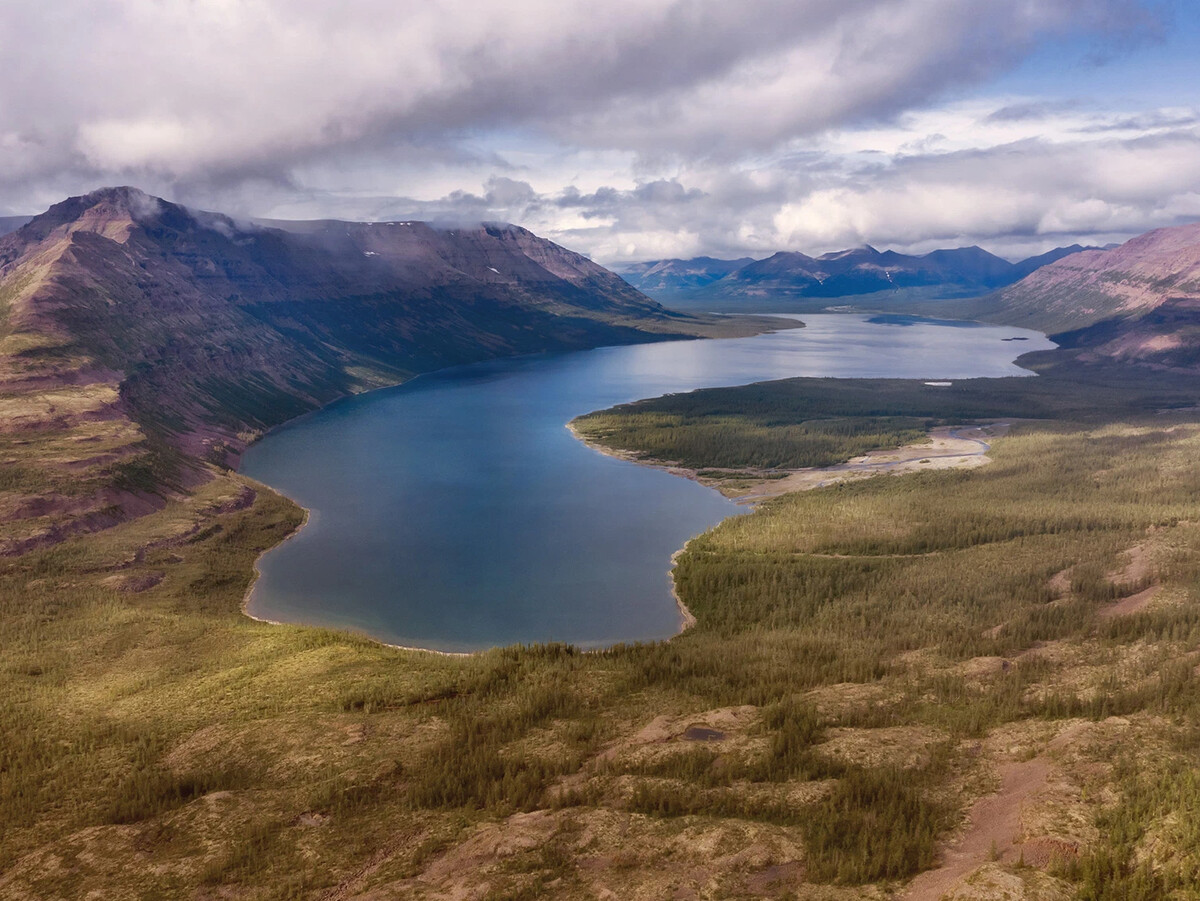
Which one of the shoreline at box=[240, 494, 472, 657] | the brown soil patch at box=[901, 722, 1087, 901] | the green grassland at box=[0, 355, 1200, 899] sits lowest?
the shoreline at box=[240, 494, 472, 657]

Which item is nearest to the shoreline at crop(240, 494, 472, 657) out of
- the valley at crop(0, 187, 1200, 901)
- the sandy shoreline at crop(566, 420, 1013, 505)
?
the valley at crop(0, 187, 1200, 901)

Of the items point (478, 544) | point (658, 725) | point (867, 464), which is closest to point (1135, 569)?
point (658, 725)

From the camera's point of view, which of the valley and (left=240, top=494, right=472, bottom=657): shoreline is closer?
the valley

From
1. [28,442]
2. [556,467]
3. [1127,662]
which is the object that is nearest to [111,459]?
[28,442]

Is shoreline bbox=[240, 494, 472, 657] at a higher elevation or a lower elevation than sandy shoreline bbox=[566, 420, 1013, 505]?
lower

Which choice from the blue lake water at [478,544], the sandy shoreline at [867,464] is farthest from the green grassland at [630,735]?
the sandy shoreline at [867,464]

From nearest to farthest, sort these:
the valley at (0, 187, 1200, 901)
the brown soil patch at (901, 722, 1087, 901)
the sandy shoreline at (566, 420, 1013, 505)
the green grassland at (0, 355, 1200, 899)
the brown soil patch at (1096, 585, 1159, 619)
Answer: the brown soil patch at (901, 722, 1087, 901), the valley at (0, 187, 1200, 901), the green grassland at (0, 355, 1200, 899), the brown soil patch at (1096, 585, 1159, 619), the sandy shoreline at (566, 420, 1013, 505)

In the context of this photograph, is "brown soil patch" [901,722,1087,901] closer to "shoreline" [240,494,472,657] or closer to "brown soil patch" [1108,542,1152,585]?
"brown soil patch" [1108,542,1152,585]

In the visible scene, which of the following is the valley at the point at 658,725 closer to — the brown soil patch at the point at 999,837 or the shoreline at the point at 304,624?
the brown soil patch at the point at 999,837

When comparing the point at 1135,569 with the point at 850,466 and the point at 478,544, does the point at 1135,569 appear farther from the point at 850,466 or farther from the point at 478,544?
the point at 850,466
